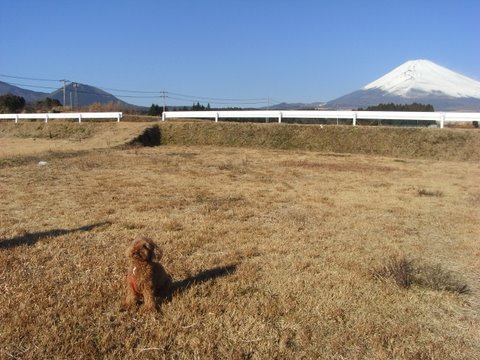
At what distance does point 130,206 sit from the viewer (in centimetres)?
780

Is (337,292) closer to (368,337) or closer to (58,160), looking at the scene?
(368,337)

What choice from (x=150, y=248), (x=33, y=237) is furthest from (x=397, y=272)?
(x=33, y=237)

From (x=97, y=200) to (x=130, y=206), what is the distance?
2.89 ft

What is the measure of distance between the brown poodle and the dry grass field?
118mm

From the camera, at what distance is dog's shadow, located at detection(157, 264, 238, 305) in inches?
Result: 156

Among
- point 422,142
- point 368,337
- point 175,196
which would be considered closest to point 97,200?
point 175,196

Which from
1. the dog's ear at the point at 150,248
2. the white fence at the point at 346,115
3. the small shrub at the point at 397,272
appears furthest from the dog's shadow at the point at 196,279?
the white fence at the point at 346,115

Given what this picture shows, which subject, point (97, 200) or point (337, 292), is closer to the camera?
point (337, 292)

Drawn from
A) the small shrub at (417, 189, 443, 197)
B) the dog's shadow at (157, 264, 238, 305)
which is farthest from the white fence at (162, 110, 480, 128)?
the dog's shadow at (157, 264, 238, 305)

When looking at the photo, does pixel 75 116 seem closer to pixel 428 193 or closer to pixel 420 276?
pixel 428 193

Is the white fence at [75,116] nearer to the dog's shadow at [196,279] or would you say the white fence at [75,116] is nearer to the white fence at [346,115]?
the white fence at [346,115]

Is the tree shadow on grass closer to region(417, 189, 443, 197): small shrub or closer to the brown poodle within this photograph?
the brown poodle

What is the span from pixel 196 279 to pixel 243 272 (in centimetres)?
52

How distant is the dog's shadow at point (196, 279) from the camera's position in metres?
3.97
